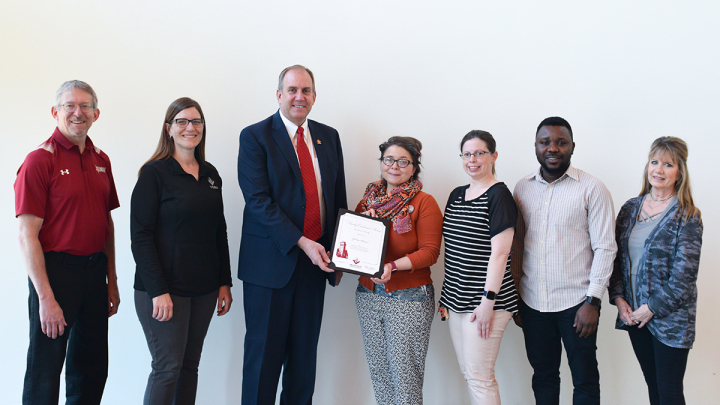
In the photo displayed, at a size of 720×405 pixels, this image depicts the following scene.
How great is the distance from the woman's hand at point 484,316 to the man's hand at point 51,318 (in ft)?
5.83

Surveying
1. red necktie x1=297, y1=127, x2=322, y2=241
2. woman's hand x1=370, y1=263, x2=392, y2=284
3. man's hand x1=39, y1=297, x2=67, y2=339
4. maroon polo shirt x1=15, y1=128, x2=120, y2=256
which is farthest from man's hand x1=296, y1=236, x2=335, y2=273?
man's hand x1=39, y1=297, x2=67, y2=339

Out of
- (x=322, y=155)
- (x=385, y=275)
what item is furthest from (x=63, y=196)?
(x=385, y=275)

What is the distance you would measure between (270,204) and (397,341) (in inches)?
35.9

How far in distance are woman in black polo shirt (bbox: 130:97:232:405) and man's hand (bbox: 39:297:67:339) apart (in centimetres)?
29

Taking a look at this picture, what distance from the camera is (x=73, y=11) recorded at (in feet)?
8.58

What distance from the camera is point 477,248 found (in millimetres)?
2004

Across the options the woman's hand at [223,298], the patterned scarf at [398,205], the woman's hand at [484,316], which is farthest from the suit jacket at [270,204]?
the woman's hand at [484,316]

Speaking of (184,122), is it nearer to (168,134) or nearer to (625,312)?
(168,134)

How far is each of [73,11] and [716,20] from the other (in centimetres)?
387

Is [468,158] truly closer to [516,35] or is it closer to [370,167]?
[370,167]

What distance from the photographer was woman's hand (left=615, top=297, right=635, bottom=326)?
196 centimetres

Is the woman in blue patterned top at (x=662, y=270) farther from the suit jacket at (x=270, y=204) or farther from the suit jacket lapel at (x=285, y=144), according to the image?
the suit jacket lapel at (x=285, y=144)

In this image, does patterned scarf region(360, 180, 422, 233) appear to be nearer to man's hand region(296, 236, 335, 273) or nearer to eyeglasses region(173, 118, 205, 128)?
man's hand region(296, 236, 335, 273)

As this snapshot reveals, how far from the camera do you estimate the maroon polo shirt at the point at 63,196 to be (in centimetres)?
176
